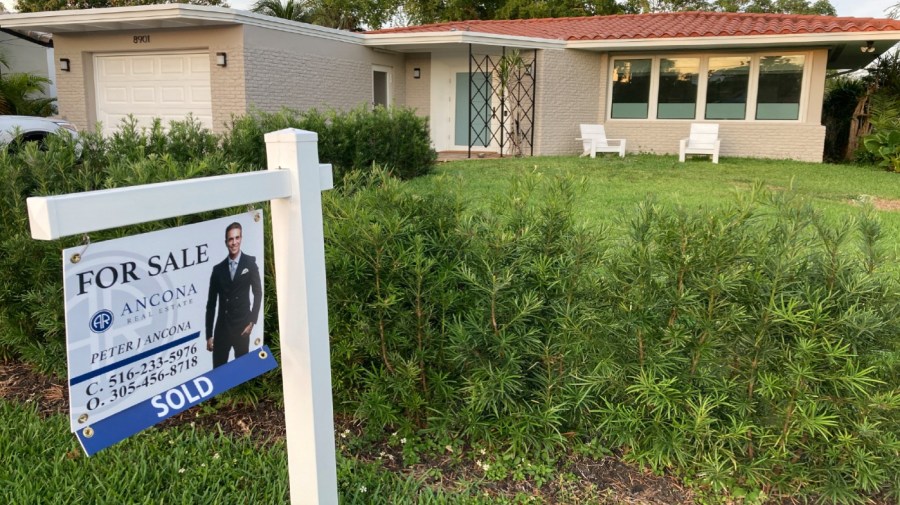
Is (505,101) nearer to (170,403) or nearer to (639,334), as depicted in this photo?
(639,334)

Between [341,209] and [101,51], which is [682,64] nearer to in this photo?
[101,51]

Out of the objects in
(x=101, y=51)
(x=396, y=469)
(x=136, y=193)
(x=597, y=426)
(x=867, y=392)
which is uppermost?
(x=101, y=51)

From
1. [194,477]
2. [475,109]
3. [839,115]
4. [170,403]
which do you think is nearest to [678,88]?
[839,115]

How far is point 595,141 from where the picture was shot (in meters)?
15.9

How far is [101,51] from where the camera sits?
13.7m

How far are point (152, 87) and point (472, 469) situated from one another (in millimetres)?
12874

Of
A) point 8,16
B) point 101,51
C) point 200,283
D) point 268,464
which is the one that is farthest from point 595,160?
point 200,283

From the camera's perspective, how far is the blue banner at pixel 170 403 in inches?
63.3

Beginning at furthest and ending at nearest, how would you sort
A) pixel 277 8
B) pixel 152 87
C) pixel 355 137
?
1. pixel 277 8
2. pixel 152 87
3. pixel 355 137

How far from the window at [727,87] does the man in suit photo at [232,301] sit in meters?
16.5

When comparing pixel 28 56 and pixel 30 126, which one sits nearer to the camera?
pixel 30 126

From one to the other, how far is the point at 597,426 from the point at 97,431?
1.95m

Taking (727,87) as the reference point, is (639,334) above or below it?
below

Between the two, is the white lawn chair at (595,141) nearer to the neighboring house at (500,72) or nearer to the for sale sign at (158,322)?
the neighboring house at (500,72)
